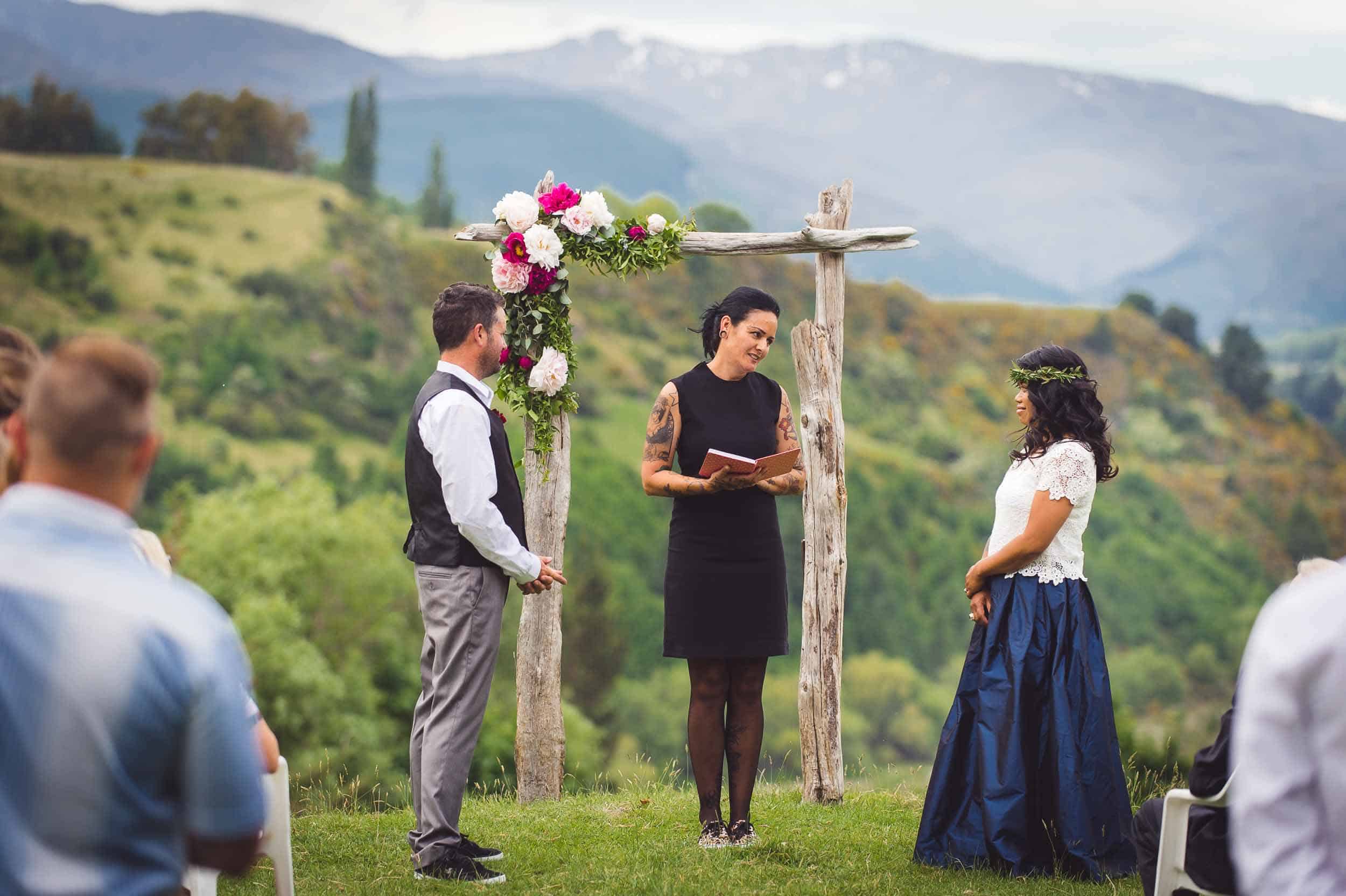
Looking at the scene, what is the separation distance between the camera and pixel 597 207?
594 centimetres

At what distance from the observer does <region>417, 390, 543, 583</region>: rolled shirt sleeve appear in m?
4.11

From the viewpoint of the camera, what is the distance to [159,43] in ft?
233

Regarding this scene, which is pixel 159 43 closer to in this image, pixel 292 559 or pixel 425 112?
pixel 425 112

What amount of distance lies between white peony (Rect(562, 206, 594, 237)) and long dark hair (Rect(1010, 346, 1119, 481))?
2183 mm

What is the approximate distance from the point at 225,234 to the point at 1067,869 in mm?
58350

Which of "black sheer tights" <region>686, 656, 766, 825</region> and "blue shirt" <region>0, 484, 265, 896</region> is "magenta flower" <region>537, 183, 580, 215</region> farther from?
"blue shirt" <region>0, 484, 265, 896</region>

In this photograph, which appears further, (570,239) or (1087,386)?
(570,239)

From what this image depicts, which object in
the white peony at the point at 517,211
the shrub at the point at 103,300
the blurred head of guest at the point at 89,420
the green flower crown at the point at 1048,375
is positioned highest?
the shrub at the point at 103,300

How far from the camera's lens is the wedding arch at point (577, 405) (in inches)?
235

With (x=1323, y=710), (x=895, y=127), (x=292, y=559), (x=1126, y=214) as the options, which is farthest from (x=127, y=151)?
(x=1323, y=710)

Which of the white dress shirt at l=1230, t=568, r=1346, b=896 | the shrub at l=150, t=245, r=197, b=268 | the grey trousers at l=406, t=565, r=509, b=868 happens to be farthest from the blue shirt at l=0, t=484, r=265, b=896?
the shrub at l=150, t=245, r=197, b=268

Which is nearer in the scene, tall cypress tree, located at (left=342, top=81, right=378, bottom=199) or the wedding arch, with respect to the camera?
the wedding arch

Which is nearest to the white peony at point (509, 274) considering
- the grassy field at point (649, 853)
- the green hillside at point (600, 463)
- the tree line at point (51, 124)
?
the grassy field at point (649, 853)

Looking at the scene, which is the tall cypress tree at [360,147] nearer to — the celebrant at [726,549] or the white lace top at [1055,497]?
the celebrant at [726,549]
